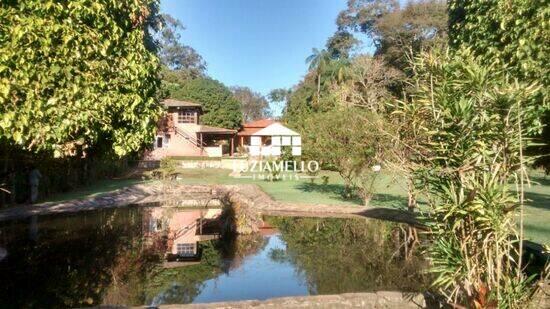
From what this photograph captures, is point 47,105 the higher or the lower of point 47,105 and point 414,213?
the higher

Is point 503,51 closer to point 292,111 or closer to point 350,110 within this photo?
point 350,110

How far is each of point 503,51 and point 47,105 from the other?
6.96 meters

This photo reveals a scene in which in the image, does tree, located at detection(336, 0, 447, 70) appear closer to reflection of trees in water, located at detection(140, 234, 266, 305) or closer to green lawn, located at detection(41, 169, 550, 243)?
green lawn, located at detection(41, 169, 550, 243)

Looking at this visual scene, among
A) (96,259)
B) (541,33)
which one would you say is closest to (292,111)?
(96,259)

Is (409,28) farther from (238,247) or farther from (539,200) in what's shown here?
(238,247)

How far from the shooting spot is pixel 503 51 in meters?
7.62

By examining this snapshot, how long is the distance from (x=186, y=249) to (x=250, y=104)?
3318 inches

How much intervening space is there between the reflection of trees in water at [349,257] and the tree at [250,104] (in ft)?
261

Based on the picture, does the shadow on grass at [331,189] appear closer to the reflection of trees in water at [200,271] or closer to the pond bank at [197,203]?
the pond bank at [197,203]

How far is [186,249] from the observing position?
1313 centimetres

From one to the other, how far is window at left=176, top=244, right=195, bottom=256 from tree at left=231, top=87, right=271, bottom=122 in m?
82.7

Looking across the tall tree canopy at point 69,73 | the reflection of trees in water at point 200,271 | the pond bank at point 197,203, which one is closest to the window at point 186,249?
the reflection of trees in water at point 200,271

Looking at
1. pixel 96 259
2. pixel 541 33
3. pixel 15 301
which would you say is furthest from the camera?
pixel 96 259

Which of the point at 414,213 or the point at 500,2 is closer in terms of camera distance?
the point at 500,2
